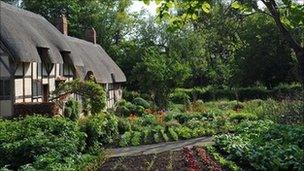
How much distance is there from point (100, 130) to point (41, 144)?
12.5 ft

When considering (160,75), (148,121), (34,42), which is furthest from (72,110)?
(160,75)

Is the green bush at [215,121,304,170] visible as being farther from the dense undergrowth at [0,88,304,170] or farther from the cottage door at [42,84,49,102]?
the cottage door at [42,84,49,102]

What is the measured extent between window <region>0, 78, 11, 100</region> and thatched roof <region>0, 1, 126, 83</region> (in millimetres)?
1273

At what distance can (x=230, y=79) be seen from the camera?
40.8 metres

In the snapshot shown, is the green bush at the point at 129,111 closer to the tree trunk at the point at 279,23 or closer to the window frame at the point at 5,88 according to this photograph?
the window frame at the point at 5,88

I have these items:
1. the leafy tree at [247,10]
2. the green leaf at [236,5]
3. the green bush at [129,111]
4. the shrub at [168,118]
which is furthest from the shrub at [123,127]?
the green leaf at [236,5]

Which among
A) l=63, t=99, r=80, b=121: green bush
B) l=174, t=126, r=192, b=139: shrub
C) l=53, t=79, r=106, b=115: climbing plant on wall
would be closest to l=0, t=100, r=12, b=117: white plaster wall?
l=53, t=79, r=106, b=115: climbing plant on wall

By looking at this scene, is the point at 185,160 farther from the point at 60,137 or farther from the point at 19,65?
the point at 19,65

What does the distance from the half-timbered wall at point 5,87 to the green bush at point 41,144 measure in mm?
5259

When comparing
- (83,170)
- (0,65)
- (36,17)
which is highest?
(36,17)

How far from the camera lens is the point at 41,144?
1182cm

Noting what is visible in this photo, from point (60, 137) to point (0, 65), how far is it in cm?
787

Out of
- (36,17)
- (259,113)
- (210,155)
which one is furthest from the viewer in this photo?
(36,17)

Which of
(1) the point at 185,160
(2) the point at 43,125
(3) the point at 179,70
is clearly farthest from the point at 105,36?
(1) the point at 185,160
